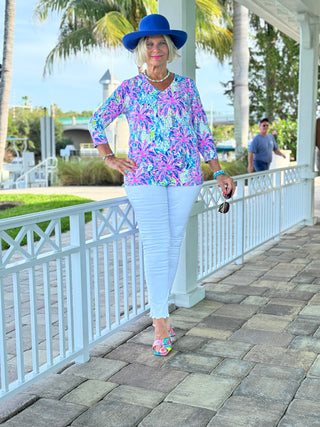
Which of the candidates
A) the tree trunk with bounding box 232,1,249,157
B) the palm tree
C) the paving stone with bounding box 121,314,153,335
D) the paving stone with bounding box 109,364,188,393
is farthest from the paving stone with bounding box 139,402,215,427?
the palm tree

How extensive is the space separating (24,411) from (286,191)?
16.1 feet

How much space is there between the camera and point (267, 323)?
358 cm

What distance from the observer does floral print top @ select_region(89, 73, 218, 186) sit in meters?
2.94

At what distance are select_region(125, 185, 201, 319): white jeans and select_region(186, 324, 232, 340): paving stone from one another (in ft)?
1.13

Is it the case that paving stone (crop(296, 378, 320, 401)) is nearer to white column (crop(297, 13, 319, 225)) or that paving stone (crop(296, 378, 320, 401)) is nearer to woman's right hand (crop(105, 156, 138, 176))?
woman's right hand (crop(105, 156, 138, 176))

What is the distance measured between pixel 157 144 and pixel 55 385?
129 cm

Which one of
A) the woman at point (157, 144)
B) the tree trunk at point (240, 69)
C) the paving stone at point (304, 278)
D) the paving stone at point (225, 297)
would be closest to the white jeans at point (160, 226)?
the woman at point (157, 144)

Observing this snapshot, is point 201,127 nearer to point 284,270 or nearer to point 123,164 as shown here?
point 123,164

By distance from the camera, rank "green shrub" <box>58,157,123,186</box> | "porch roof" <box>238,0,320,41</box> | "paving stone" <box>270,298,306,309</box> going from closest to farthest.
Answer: "paving stone" <box>270,298,306,309</box>, "porch roof" <box>238,0,320,41</box>, "green shrub" <box>58,157,123,186</box>

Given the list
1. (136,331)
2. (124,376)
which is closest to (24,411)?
(124,376)

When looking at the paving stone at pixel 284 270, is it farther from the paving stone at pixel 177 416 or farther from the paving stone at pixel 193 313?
the paving stone at pixel 177 416

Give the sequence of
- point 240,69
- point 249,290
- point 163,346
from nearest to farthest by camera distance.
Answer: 1. point 163,346
2. point 249,290
3. point 240,69

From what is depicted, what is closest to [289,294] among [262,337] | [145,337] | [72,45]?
[262,337]

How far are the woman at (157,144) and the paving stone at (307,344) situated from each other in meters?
0.72
